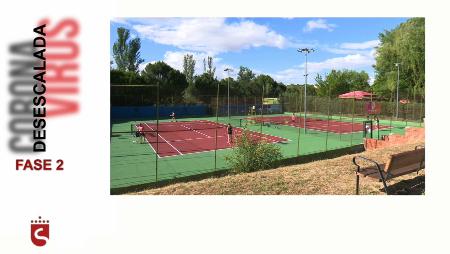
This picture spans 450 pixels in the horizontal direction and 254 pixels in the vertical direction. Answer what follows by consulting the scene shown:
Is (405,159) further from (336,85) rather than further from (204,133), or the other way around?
(336,85)

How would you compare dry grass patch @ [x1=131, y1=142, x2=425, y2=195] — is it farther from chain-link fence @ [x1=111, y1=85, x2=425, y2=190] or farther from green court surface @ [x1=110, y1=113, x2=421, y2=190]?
green court surface @ [x1=110, y1=113, x2=421, y2=190]

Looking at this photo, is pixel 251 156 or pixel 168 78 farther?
pixel 168 78

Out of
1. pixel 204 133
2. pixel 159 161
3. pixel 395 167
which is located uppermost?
pixel 395 167

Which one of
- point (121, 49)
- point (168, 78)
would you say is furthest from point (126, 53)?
point (168, 78)

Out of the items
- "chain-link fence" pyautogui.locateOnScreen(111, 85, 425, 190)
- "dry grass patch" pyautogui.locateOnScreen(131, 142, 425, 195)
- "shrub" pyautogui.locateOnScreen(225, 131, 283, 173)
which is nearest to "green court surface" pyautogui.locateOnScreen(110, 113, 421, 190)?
"chain-link fence" pyautogui.locateOnScreen(111, 85, 425, 190)

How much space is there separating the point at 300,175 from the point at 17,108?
4220mm

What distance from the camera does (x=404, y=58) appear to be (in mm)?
28734

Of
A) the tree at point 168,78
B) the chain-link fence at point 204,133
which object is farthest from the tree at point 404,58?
the tree at point 168,78

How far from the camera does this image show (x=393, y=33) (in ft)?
105

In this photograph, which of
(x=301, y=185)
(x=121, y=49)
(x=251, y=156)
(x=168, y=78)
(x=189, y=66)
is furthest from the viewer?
(x=189, y=66)
